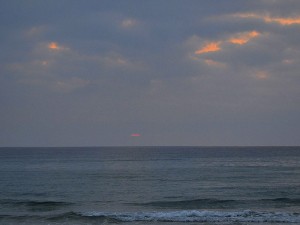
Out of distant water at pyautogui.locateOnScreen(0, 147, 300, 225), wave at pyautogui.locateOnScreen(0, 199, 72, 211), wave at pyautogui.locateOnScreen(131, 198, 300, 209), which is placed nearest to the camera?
distant water at pyautogui.locateOnScreen(0, 147, 300, 225)

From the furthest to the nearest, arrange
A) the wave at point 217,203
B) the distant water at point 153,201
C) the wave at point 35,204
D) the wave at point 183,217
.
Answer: the wave at point 217,203 → the wave at point 35,204 → the distant water at point 153,201 → the wave at point 183,217

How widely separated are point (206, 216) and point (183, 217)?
5.76ft

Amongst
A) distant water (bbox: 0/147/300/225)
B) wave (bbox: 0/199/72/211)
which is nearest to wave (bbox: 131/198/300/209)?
distant water (bbox: 0/147/300/225)

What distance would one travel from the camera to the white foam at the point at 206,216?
27.2 m

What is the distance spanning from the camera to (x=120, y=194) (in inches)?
1576

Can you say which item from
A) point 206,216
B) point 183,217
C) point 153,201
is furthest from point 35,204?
point 206,216

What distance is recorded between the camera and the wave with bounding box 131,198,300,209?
111 feet

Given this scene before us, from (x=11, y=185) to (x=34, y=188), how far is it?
4468 millimetres

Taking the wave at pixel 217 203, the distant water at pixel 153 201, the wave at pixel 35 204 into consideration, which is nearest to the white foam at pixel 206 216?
the distant water at pixel 153 201

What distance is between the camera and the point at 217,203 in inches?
1373

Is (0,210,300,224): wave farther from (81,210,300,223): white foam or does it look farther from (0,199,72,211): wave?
(0,199,72,211): wave

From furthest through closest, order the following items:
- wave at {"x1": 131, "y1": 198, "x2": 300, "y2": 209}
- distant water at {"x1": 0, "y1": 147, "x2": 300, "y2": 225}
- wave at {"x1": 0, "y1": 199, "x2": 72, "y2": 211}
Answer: wave at {"x1": 131, "y1": 198, "x2": 300, "y2": 209}, wave at {"x1": 0, "y1": 199, "x2": 72, "y2": 211}, distant water at {"x1": 0, "y1": 147, "x2": 300, "y2": 225}

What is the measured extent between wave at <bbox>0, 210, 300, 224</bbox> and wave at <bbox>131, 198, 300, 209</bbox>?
12.9 feet

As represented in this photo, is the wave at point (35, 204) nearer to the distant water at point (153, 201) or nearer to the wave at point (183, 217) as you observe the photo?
the distant water at point (153, 201)
